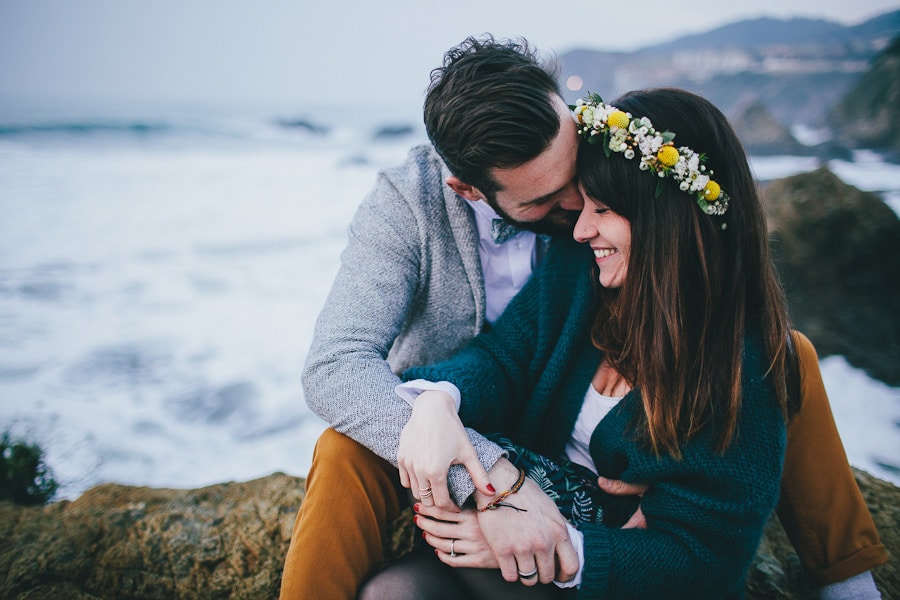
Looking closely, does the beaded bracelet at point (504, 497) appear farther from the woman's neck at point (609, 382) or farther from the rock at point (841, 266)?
the rock at point (841, 266)

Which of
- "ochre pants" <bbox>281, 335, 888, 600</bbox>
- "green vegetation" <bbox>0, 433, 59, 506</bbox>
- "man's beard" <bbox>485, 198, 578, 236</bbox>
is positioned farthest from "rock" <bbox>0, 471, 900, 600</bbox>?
"man's beard" <bbox>485, 198, 578, 236</bbox>

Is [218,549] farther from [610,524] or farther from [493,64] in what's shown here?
[493,64]

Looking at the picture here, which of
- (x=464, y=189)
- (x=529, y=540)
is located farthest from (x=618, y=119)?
(x=529, y=540)

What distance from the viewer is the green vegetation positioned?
2891 millimetres

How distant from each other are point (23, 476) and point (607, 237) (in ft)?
10.8

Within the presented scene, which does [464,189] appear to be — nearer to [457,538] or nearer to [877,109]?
[457,538]

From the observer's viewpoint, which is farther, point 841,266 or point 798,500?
point 841,266

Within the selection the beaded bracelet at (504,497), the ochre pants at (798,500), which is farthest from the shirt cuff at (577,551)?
the ochre pants at (798,500)

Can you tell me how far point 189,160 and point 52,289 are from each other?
964 centimetres

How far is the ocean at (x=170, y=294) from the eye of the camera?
15.5 feet

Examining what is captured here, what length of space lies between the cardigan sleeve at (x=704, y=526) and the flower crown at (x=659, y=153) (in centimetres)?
55

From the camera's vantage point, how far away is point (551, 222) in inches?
82.0

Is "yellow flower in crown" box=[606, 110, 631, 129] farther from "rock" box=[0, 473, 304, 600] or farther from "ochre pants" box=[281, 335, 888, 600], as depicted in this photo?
"rock" box=[0, 473, 304, 600]

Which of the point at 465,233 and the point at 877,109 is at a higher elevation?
the point at 465,233
